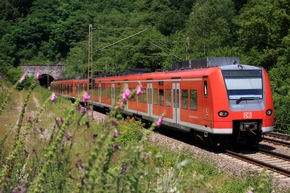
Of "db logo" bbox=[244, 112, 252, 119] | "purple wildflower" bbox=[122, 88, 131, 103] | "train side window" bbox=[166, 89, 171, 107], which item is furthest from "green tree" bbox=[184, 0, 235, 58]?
"purple wildflower" bbox=[122, 88, 131, 103]

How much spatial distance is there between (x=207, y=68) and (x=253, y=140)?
101 inches

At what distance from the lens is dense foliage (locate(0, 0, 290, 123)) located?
34188 mm

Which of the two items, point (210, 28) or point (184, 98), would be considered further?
point (210, 28)

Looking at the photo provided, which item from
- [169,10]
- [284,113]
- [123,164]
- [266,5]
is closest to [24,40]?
[169,10]

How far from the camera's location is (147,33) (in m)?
57.2

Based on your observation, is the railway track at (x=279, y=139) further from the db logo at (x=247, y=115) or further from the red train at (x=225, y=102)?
the db logo at (x=247, y=115)

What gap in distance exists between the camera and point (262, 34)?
34.8 metres

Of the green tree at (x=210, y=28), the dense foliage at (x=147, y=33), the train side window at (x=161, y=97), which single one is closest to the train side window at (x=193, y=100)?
the train side window at (x=161, y=97)

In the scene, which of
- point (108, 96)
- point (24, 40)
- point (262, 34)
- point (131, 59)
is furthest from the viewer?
point (24, 40)

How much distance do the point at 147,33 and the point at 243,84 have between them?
144 ft

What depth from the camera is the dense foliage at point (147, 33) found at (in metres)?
34.2

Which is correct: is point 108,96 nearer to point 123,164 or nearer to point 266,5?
point 266,5

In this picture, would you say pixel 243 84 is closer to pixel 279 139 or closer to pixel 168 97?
pixel 168 97

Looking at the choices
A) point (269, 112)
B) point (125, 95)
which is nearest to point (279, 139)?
point (269, 112)
